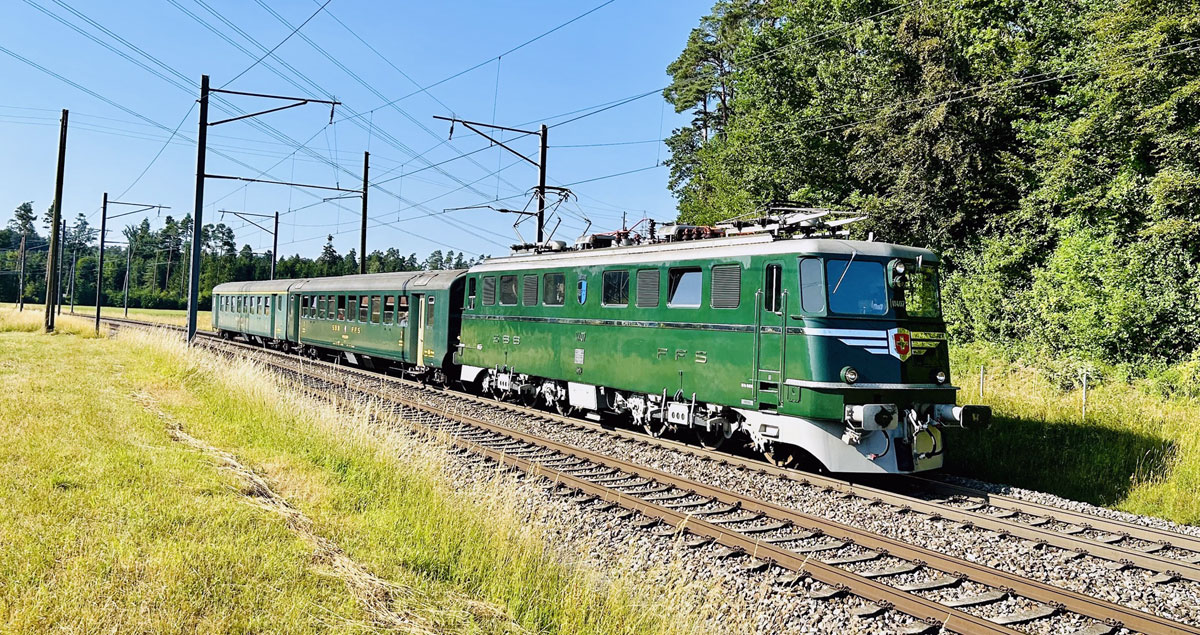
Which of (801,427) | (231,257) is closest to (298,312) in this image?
(801,427)

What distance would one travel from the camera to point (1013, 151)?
25.2 m

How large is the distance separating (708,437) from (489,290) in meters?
6.79

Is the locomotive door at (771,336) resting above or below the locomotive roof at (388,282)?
below

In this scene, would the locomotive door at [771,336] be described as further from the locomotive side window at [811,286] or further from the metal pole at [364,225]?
the metal pole at [364,225]

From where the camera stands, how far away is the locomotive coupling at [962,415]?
32.6 ft

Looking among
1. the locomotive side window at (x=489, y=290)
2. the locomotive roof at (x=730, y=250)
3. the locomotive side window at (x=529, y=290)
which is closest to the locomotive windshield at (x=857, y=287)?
the locomotive roof at (x=730, y=250)

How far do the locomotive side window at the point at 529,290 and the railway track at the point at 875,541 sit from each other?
12.9 ft

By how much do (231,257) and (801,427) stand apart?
119m

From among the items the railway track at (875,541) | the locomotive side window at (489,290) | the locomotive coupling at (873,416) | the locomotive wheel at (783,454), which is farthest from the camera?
the locomotive side window at (489,290)

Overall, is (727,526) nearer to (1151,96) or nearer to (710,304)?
(710,304)

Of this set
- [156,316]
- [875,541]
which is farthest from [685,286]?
[156,316]

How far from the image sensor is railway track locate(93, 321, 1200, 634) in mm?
5914

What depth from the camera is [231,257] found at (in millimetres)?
114062

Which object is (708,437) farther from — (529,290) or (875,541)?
(529,290)
